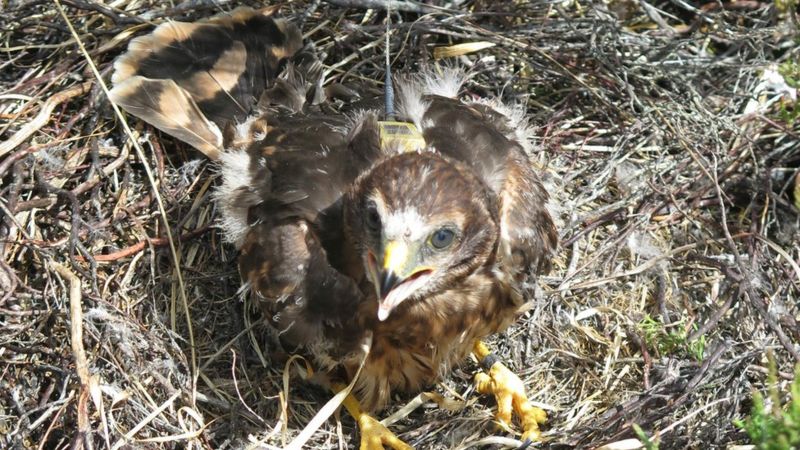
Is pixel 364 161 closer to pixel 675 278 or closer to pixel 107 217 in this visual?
pixel 107 217

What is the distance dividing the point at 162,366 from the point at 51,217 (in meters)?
0.93

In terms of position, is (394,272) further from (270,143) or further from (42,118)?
(42,118)

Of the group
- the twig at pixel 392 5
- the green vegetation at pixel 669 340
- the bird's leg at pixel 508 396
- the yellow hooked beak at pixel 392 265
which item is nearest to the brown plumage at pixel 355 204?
the yellow hooked beak at pixel 392 265

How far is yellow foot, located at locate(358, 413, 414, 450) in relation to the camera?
13.6 ft

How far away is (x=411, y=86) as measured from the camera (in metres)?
4.62

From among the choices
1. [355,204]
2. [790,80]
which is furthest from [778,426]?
[790,80]

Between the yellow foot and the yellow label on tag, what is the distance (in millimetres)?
1222

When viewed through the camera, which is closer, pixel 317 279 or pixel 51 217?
pixel 317 279

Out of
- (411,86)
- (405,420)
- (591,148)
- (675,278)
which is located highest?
(411,86)

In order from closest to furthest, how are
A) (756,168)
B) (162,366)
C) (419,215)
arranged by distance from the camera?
(419,215), (162,366), (756,168)

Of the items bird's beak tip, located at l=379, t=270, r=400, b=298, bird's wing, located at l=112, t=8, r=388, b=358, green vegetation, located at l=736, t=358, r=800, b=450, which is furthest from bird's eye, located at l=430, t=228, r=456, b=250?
green vegetation, located at l=736, t=358, r=800, b=450

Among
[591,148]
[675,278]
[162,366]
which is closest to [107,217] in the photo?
[162,366]

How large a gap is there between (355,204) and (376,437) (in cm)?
114

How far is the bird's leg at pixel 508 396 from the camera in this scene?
4.23 m
